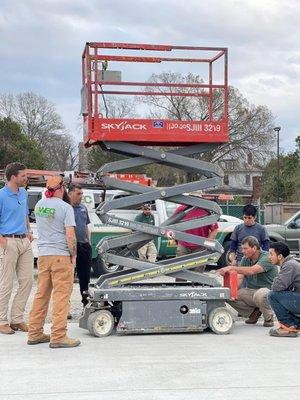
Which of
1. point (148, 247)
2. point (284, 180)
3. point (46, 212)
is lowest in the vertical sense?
point (148, 247)

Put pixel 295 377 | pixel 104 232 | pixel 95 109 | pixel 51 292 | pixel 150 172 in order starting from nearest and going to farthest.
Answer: pixel 295 377, pixel 51 292, pixel 95 109, pixel 104 232, pixel 150 172

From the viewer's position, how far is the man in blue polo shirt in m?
7.90

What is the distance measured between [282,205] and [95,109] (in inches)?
694

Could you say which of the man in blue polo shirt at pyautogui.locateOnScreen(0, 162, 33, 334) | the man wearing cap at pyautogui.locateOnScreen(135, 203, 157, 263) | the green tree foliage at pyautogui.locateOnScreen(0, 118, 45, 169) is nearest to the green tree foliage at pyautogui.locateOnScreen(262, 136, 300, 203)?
the green tree foliage at pyautogui.locateOnScreen(0, 118, 45, 169)

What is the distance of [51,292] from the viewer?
7.33 meters

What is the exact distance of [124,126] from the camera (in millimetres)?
7965

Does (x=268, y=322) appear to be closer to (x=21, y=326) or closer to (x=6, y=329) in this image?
(x=21, y=326)

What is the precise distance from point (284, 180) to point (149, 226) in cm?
4225

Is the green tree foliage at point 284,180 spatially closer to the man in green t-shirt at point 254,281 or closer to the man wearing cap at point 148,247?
the man wearing cap at point 148,247

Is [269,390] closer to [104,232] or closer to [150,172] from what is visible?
[104,232]

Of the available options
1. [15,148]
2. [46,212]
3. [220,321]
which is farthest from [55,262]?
[15,148]

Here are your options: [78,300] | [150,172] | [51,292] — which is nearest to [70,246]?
[51,292]

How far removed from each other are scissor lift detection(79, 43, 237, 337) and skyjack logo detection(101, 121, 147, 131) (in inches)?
0.5

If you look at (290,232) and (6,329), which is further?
(290,232)
